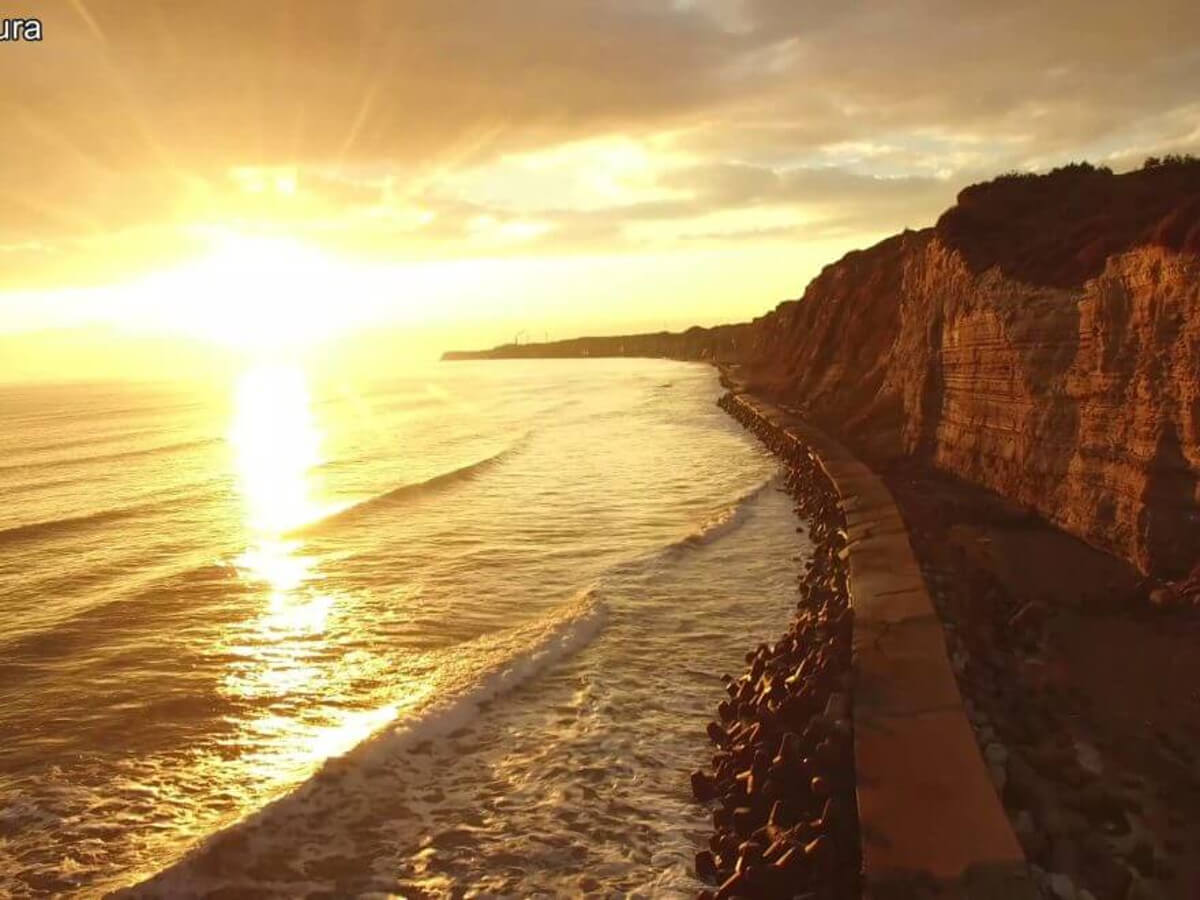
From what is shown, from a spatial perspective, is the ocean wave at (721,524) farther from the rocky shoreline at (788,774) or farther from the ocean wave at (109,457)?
the ocean wave at (109,457)

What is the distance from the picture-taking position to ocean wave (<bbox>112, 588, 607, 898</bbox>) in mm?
7512

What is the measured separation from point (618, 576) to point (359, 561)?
6.44 meters

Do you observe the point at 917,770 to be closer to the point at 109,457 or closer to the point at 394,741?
the point at 394,741

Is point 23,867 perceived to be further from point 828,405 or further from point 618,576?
point 828,405

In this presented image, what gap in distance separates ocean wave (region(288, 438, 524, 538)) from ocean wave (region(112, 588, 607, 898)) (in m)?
11.4

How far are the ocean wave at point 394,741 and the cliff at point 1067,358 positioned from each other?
8399 mm

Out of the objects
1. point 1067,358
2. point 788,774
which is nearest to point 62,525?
point 788,774

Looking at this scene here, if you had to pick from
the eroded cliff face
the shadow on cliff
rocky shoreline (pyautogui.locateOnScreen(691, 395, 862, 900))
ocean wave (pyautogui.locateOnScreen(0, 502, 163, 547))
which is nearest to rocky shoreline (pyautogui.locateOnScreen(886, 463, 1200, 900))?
the shadow on cliff

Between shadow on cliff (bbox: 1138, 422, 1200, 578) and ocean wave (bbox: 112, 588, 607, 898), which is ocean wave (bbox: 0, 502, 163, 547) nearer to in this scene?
ocean wave (bbox: 112, 588, 607, 898)

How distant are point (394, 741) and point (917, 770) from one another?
19.1ft

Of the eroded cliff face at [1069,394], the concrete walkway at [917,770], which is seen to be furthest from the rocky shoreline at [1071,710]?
the eroded cliff face at [1069,394]

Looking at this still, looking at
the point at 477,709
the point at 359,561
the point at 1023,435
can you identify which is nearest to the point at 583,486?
the point at 359,561

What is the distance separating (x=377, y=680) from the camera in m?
11.8

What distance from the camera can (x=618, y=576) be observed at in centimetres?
1647
